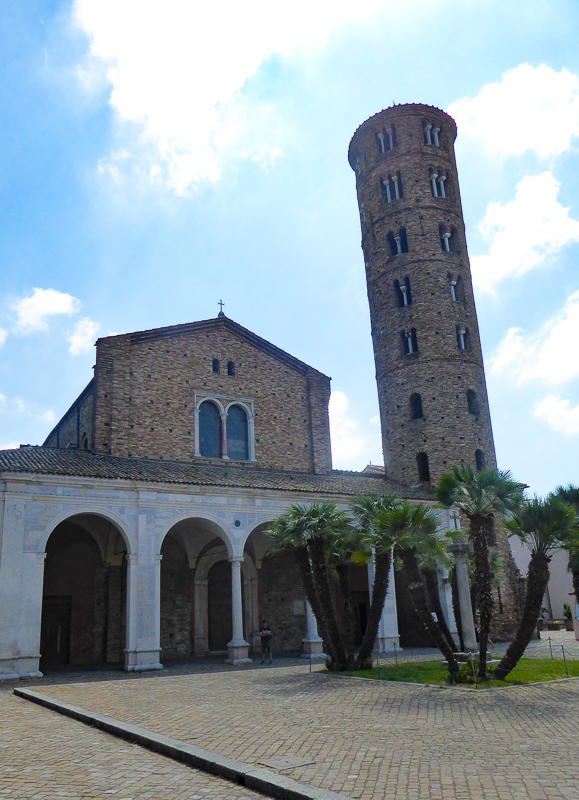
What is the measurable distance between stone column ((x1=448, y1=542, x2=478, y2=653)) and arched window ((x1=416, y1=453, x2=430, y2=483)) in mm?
12287

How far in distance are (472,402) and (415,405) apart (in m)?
2.55

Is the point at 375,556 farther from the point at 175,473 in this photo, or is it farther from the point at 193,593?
the point at 193,593

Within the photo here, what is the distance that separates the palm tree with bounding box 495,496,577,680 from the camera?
46.9ft

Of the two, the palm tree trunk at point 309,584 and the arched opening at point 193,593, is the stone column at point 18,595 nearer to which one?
the arched opening at point 193,593

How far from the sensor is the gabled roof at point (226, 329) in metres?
26.7

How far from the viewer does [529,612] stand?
14422 millimetres

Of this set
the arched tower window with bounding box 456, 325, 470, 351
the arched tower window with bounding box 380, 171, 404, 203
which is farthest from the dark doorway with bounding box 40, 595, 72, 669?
the arched tower window with bounding box 380, 171, 404, 203

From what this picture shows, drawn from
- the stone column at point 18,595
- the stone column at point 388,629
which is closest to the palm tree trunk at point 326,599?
the stone column at point 388,629

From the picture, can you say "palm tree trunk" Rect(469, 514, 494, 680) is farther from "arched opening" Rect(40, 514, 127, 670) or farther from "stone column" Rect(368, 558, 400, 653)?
"arched opening" Rect(40, 514, 127, 670)

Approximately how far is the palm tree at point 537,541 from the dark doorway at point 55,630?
15789 millimetres

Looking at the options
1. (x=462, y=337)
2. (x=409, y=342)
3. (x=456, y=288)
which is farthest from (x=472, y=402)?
(x=456, y=288)

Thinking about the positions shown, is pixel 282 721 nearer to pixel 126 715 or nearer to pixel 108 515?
pixel 126 715

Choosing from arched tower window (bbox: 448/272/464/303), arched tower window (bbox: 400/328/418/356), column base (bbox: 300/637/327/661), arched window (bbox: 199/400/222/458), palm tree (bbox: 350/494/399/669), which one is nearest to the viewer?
palm tree (bbox: 350/494/399/669)

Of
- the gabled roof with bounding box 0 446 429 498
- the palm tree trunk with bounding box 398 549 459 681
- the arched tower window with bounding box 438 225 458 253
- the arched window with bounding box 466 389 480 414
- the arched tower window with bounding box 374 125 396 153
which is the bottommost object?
the palm tree trunk with bounding box 398 549 459 681
